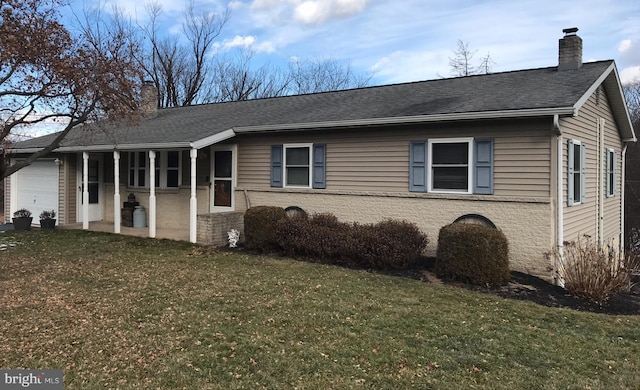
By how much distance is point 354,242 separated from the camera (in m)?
8.88

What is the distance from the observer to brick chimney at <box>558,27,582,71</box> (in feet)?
32.8

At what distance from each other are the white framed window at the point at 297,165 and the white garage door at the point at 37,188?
318 inches

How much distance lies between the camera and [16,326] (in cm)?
511

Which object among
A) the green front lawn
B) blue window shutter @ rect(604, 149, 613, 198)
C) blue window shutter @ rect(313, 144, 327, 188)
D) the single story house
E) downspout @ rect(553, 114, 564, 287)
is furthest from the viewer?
blue window shutter @ rect(604, 149, 613, 198)

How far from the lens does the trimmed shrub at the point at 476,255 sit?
7504mm

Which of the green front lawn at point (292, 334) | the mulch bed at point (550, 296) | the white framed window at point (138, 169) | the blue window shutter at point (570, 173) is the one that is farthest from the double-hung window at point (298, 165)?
the blue window shutter at point (570, 173)

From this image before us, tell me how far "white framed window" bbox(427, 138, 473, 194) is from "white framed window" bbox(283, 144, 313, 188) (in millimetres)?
3029

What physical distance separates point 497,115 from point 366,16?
13941 mm

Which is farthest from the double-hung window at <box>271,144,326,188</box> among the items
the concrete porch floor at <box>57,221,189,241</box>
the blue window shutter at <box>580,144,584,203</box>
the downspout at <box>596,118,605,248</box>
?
the downspout at <box>596,118,605,248</box>

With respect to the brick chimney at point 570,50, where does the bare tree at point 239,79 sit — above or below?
above

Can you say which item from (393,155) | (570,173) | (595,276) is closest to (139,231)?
(393,155)

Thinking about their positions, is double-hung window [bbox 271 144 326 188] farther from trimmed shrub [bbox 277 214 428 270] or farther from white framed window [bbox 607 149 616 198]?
white framed window [bbox 607 149 616 198]

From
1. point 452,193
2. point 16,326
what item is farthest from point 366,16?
point 16,326

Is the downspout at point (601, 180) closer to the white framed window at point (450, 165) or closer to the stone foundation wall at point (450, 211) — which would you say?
the stone foundation wall at point (450, 211)
